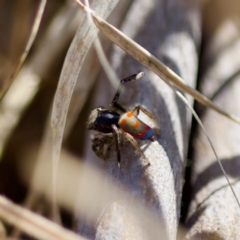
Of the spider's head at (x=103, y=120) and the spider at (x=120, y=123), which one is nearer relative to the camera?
the spider at (x=120, y=123)

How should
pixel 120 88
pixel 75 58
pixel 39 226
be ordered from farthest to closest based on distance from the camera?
pixel 120 88 < pixel 75 58 < pixel 39 226

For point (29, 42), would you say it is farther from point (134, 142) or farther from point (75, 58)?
point (134, 142)

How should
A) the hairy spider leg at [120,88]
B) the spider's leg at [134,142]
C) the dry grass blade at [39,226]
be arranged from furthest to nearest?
the hairy spider leg at [120,88], the spider's leg at [134,142], the dry grass blade at [39,226]

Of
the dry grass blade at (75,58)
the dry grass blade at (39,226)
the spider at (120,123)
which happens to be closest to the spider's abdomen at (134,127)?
the spider at (120,123)

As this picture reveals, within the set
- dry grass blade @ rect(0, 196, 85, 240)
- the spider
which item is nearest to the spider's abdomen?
the spider

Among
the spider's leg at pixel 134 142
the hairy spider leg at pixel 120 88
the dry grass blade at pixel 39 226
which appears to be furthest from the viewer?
the hairy spider leg at pixel 120 88

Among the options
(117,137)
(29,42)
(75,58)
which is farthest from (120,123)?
(29,42)

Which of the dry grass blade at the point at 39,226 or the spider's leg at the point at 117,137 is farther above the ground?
the spider's leg at the point at 117,137

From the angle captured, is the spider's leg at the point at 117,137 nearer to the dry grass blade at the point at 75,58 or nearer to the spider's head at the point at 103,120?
the spider's head at the point at 103,120

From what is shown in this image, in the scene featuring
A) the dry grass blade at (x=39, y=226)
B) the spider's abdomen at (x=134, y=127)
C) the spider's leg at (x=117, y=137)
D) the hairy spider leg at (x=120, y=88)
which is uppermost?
the hairy spider leg at (x=120, y=88)
